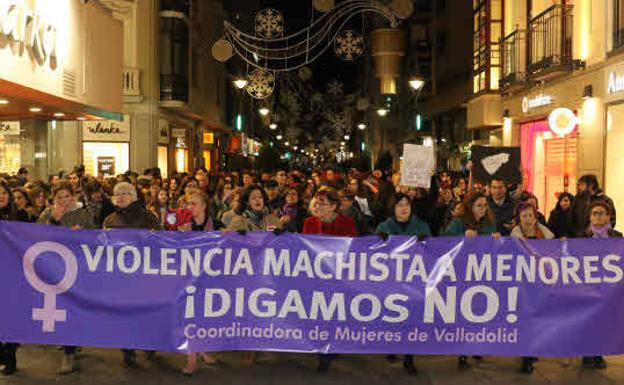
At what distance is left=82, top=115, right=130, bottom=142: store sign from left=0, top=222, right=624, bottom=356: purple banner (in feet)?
73.8

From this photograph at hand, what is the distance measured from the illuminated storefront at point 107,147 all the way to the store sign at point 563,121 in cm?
1827

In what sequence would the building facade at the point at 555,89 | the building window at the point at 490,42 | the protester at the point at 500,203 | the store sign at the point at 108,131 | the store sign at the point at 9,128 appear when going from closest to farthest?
the protester at the point at 500,203 → the building facade at the point at 555,89 → the store sign at the point at 9,128 → the building window at the point at 490,42 → the store sign at the point at 108,131

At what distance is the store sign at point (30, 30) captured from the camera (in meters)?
11.9

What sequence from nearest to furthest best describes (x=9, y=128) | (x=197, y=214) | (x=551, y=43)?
(x=197, y=214) < (x=551, y=43) < (x=9, y=128)

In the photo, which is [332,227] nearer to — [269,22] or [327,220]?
[327,220]

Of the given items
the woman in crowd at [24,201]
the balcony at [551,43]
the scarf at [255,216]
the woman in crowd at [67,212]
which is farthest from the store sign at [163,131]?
the woman in crowd at [67,212]

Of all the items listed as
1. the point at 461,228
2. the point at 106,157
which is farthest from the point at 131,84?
the point at 461,228

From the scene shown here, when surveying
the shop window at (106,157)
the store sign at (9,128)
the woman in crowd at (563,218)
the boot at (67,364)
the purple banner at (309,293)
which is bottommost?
the boot at (67,364)

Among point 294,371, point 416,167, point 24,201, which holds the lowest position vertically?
point 294,371

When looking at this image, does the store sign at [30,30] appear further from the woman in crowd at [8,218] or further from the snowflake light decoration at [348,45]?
the snowflake light decoration at [348,45]

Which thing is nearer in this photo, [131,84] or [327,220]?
[327,220]

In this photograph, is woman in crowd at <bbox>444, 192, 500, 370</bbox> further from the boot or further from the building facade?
the building facade

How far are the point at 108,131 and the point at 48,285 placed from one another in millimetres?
23222

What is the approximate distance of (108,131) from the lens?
97.5ft
